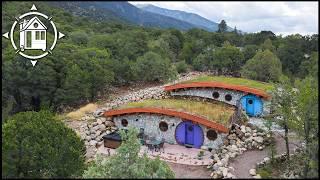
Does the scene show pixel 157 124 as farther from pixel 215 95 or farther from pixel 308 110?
pixel 308 110

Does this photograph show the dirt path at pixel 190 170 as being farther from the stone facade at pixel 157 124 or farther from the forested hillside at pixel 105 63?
the forested hillside at pixel 105 63

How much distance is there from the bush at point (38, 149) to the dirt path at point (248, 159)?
314 inches

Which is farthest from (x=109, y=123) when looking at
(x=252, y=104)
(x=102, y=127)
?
(x=252, y=104)

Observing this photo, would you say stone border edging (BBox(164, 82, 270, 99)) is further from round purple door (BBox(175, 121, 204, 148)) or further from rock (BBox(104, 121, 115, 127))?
rock (BBox(104, 121, 115, 127))

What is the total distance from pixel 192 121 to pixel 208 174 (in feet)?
17.6

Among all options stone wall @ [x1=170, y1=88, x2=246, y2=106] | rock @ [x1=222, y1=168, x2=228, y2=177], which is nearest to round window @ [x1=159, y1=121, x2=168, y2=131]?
rock @ [x1=222, y1=168, x2=228, y2=177]

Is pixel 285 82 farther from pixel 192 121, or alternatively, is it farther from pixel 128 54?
pixel 128 54

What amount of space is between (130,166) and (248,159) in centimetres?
1303

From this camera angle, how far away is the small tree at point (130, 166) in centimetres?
1024

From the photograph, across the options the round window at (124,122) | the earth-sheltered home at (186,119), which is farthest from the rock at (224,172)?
the round window at (124,122)

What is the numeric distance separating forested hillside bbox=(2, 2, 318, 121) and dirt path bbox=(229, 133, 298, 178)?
521cm

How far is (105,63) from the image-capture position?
41.8 meters

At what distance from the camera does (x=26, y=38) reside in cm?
3073

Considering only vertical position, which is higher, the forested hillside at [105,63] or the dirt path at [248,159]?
the forested hillside at [105,63]
